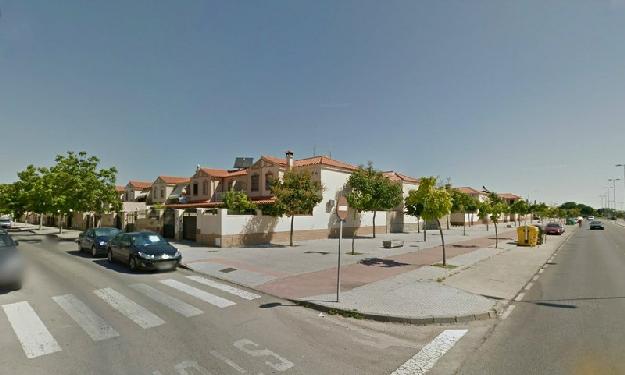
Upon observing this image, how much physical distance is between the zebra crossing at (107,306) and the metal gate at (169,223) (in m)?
14.2

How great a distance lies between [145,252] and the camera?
12227mm

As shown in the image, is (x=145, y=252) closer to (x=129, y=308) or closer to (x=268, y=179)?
(x=129, y=308)

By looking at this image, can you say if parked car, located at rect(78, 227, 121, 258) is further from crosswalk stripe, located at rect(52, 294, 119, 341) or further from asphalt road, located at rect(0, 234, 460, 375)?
crosswalk stripe, located at rect(52, 294, 119, 341)

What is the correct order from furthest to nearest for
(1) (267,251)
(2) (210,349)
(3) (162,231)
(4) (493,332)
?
(3) (162,231)
(1) (267,251)
(4) (493,332)
(2) (210,349)

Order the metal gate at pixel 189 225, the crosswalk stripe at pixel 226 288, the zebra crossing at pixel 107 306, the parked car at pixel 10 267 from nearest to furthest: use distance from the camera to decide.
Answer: the zebra crossing at pixel 107 306, the parked car at pixel 10 267, the crosswalk stripe at pixel 226 288, the metal gate at pixel 189 225

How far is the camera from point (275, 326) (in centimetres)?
689

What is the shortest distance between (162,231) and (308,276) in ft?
54.8

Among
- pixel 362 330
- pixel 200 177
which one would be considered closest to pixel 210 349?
pixel 362 330

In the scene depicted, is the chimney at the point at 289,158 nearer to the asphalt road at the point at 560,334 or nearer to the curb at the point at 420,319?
the asphalt road at the point at 560,334

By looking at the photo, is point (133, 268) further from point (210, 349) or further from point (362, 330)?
point (362, 330)

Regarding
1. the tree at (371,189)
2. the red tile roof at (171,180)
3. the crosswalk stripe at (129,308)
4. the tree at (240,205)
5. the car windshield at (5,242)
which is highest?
the red tile roof at (171,180)

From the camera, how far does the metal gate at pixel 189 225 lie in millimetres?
22375

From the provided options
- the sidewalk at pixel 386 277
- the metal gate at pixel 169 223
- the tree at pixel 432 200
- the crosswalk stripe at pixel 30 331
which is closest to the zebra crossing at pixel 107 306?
the crosswalk stripe at pixel 30 331

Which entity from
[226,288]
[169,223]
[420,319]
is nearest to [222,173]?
[169,223]
